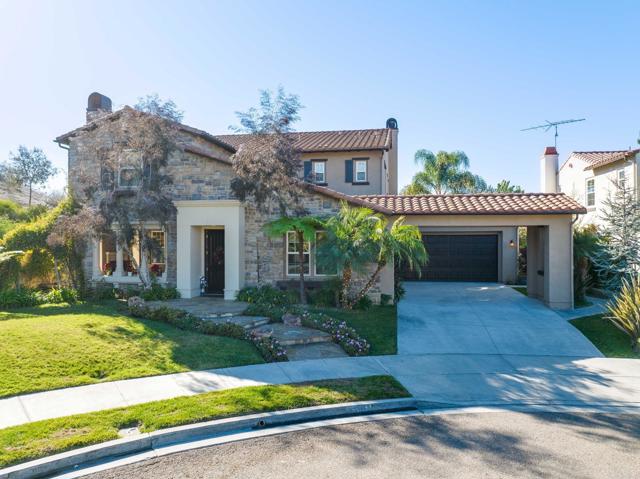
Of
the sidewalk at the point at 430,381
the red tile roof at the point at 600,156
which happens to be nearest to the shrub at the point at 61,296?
the sidewalk at the point at 430,381

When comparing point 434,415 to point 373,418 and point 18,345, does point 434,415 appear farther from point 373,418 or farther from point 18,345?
point 18,345

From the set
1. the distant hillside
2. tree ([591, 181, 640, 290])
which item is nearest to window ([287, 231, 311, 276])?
tree ([591, 181, 640, 290])

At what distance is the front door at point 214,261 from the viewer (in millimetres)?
16406

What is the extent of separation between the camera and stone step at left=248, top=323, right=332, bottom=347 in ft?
34.7

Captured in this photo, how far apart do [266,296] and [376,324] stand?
3761 mm

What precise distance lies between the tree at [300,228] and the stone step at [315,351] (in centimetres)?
381

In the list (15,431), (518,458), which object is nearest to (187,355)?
(15,431)

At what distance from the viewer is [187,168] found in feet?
52.6

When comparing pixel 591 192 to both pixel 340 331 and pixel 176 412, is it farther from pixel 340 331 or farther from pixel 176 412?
pixel 176 412

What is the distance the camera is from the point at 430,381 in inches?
330

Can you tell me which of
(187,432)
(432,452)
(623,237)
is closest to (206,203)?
(187,432)

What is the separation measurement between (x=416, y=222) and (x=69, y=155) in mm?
12730

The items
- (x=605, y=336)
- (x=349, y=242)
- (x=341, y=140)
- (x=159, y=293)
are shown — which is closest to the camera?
(x=605, y=336)

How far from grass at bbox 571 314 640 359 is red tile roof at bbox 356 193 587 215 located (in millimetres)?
3375
